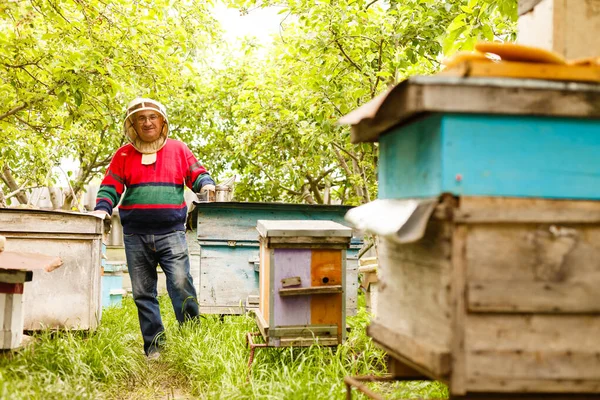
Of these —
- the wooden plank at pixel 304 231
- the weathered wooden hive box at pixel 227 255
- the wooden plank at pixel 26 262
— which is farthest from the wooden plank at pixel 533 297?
the weathered wooden hive box at pixel 227 255

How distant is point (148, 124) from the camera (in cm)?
484

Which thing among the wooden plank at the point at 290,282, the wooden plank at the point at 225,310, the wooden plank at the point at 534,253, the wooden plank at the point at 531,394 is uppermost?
the wooden plank at the point at 534,253

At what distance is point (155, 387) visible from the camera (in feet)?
13.5

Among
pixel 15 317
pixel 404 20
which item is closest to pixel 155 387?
pixel 15 317

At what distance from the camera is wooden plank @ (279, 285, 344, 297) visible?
3750mm

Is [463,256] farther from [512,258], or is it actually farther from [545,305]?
[545,305]

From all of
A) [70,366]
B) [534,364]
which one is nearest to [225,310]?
[70,366]

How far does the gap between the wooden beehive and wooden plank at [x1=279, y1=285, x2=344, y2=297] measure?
197 cm

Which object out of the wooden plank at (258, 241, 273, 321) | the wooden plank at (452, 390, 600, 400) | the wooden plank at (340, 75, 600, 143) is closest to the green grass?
the wooden plank at (258, 241, 273, 321)

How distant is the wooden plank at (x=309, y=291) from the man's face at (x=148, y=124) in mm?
1904

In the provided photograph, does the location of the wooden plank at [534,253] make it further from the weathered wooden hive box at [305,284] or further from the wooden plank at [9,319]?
the wooden plank at [9,319]

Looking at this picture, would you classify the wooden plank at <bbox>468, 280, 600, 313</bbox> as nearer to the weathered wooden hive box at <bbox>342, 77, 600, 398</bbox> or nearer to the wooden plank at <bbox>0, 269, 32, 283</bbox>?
the weathered wooden hive box at <bbox>342, 77, 600, 398</bbox>

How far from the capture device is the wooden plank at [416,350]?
176 centimetres

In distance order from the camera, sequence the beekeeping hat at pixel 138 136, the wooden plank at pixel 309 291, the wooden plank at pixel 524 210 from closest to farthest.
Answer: the wooden plank at pixel 524 210 → the wooden plank at pixel 309 291 → the beekeeping hat at pixel 138 136
